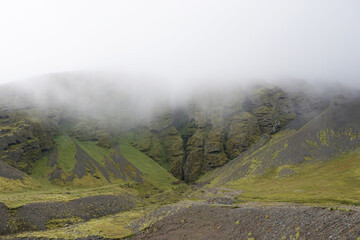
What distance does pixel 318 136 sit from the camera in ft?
461

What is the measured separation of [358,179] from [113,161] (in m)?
152

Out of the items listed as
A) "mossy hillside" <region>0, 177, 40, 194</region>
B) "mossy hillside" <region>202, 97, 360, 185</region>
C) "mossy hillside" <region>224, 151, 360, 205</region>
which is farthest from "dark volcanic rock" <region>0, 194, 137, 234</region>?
"mossy hillside" <region>202, 97, 360, 185</region>

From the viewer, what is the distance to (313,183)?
3445 inches

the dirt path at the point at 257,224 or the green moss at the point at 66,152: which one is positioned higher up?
the dirt path at the point at 257,224

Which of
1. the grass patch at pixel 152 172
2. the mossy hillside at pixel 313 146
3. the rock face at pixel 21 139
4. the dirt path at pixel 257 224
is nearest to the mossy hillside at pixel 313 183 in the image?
the mossy hillside at pixel 313 146

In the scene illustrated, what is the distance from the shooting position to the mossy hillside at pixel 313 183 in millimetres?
63375

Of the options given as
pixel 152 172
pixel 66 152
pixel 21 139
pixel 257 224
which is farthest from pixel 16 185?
pixel 257 224

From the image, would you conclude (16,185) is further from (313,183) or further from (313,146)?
(313,146)

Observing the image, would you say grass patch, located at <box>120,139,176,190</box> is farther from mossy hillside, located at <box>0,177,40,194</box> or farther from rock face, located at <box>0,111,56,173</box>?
mossy hillside, located at <box>0,177,40,194</box>

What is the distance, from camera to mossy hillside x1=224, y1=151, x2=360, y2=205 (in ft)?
208

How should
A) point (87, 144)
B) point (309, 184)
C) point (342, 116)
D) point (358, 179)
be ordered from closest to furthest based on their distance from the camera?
point (358, 179)
point (309, 184)
point (342, 116)
point (87, 144)

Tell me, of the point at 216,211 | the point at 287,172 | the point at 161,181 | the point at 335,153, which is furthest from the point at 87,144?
the point at 335,153

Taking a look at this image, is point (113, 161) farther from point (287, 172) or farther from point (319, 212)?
point (319, 212)

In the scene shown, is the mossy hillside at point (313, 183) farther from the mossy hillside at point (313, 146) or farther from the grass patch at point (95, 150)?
the grass patch at point (95, 150)
